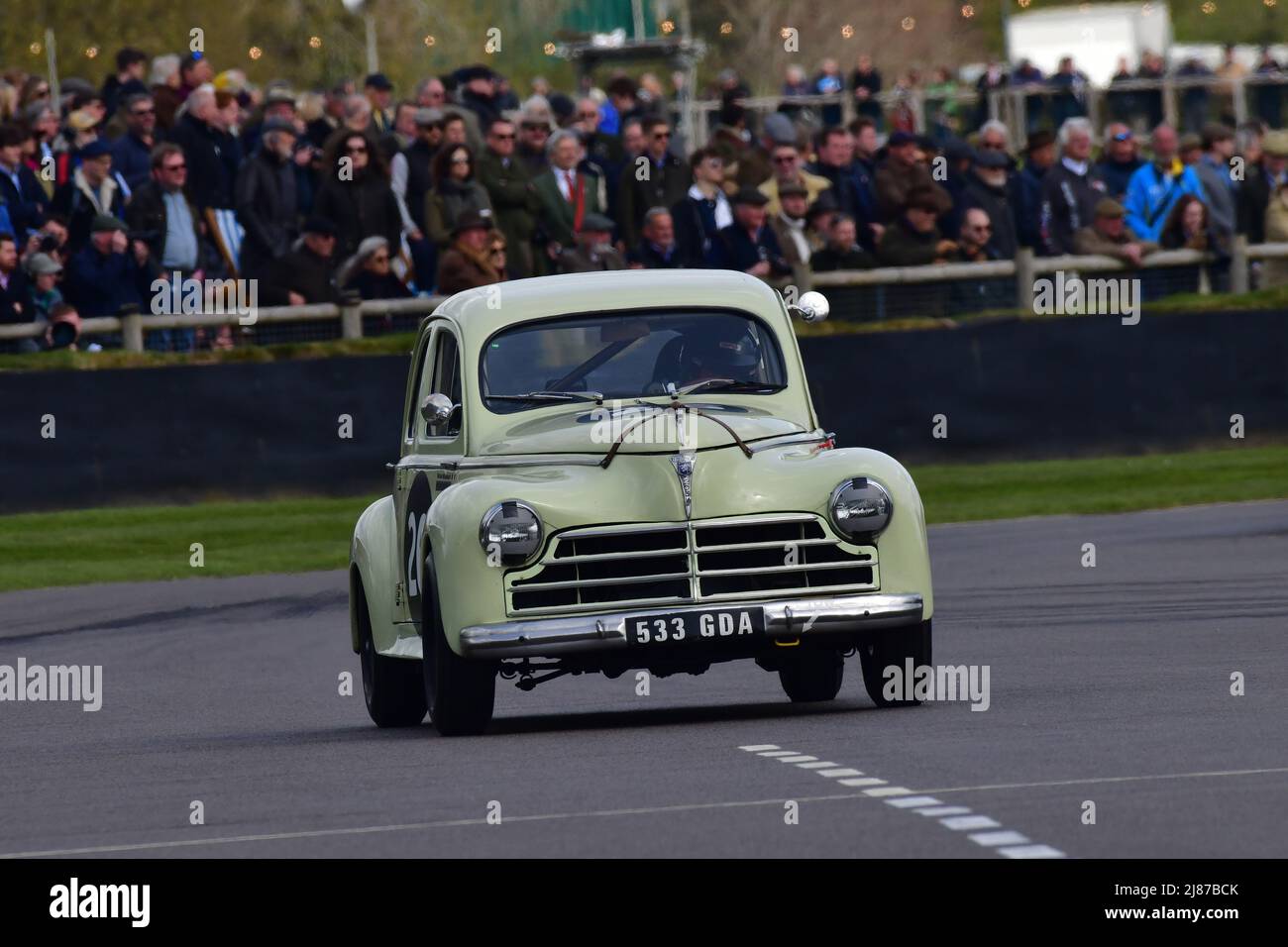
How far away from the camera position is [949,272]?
24828 millimetres

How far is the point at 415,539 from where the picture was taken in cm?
1171

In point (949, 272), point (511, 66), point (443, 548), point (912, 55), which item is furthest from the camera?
point (912, 55)

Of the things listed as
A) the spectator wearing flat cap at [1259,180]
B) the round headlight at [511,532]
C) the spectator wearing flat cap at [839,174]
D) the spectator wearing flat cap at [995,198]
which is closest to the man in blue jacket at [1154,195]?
the spectator wearing flat cap at [1259,180]

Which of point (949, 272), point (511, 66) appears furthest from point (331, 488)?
point (511, 66)

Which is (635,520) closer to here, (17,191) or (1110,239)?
(17,191)

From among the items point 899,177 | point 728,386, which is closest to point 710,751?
point 728,386

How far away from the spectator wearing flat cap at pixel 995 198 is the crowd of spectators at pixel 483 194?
3 centimetres

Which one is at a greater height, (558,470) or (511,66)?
(511,66)

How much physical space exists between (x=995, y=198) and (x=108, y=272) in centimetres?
813

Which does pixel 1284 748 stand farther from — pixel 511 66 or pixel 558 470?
pixel 511 66

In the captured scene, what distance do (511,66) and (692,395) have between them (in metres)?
52.8

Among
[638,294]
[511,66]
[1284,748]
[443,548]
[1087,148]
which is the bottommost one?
[1284,748]
